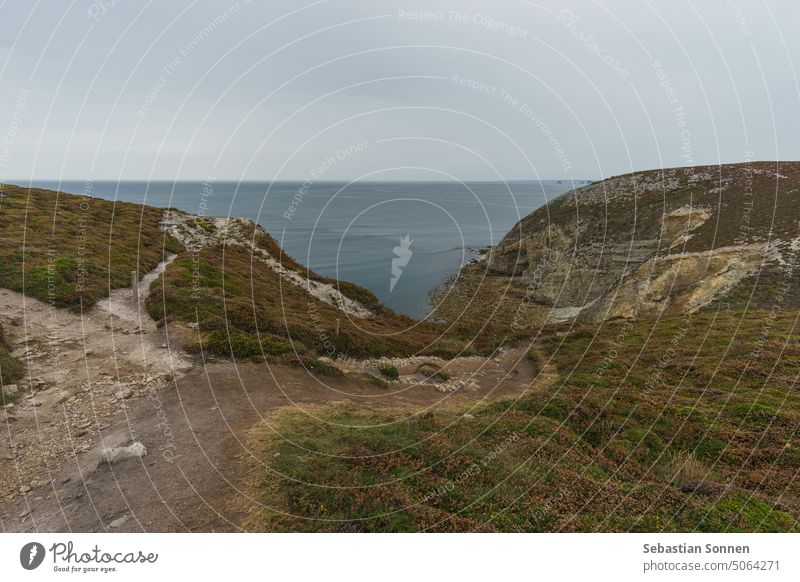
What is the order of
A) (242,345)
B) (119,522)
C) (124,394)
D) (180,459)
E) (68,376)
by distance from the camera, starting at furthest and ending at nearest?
(242,345)
(68,376)
(124,394)
(180,459)
(119,522)

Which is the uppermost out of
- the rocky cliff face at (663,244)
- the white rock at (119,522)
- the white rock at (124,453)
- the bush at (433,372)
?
the rocky cliff face at (663,244)

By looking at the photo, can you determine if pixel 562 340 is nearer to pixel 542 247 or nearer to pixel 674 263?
pixel 674 263

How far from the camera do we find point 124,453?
10000mm

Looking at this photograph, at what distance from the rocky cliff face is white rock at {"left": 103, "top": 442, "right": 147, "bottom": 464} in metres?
39.1

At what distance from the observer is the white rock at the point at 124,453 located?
9.77m

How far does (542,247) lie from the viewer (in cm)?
7031

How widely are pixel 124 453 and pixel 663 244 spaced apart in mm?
57683

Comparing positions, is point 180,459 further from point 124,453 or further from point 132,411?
point 132,411

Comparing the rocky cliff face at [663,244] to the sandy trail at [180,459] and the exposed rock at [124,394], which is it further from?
the exposed rock at [124,394]

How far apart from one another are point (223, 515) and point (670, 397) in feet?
58.5

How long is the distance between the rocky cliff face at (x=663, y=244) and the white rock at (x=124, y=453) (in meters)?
39.1

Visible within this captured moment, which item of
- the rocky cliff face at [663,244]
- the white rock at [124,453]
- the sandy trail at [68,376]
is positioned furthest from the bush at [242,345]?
the rocky cliff face at [663,244]

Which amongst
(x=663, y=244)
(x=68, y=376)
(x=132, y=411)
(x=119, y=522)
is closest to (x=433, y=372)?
(x=132, y=411)
